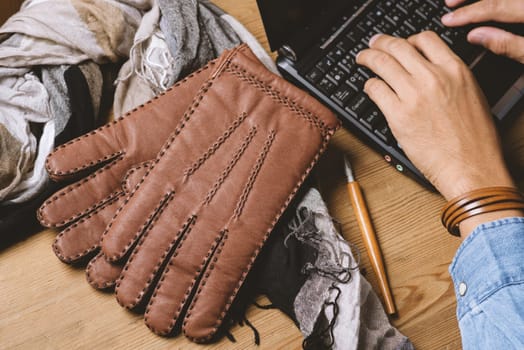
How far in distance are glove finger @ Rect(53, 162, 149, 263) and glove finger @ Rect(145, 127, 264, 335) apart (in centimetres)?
10

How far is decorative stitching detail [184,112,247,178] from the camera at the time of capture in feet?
2.29

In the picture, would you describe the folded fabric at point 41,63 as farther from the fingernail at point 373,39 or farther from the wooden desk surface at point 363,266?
the fingernail at point 373,39

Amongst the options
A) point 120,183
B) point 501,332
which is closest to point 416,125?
point 501,332

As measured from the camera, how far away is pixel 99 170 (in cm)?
71

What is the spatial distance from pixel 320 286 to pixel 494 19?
0.46 m

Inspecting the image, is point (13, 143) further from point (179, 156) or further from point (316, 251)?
point (316, 251)

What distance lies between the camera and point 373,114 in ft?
2.41

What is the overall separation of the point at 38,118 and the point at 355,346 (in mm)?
523

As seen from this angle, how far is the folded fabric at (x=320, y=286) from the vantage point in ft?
2.17

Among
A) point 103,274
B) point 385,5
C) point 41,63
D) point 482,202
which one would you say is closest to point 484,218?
point 482,202

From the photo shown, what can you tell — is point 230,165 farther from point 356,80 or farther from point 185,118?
point 356,80

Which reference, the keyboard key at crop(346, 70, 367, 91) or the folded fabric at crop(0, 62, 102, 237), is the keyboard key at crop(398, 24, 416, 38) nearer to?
the keyboard key at crop(346, 70, 367, 91)

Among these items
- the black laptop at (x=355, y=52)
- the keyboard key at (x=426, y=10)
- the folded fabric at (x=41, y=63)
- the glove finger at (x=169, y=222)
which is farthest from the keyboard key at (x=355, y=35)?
the folded fabric at (x=41, y=63)

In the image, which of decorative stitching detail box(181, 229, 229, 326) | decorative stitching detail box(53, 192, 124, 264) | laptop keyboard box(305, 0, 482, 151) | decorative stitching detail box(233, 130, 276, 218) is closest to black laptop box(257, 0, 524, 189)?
laptop keyboard box(305, 0, 482, 151)
